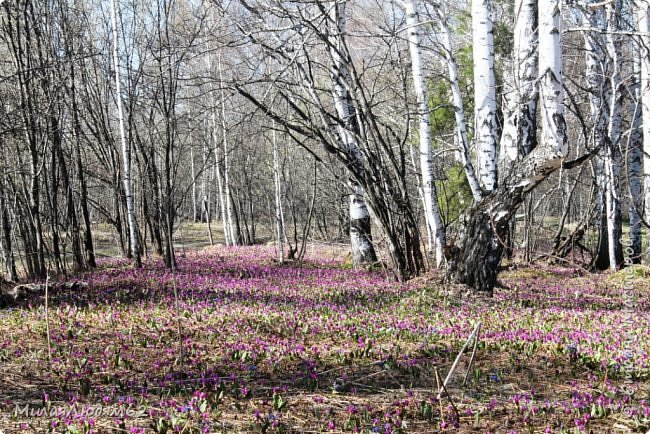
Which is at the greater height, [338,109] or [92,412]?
[338,109]

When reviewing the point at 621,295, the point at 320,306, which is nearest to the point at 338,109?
the point at 320,306

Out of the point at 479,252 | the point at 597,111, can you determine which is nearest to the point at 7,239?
the point at 479,252

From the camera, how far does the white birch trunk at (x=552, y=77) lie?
646 centimetres

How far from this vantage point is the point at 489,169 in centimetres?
830

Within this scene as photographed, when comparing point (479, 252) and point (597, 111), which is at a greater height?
point (597, 111)

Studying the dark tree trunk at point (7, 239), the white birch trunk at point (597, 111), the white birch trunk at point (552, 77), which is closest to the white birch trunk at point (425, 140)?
the white birch trunk at point (552, 77)

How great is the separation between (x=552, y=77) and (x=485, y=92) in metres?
1.61

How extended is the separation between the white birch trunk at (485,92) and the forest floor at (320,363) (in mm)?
1899

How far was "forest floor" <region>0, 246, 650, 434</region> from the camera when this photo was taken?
12.2ft

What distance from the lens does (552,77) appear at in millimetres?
6543

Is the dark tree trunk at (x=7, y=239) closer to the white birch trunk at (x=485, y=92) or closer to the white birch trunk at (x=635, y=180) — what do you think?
the white birch trunk at (x=485, y=92)

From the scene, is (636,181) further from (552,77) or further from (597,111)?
(552,77)

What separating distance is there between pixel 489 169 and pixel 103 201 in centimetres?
3301

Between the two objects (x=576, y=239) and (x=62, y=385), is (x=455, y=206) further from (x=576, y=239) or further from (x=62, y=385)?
(x=62, y=385)
